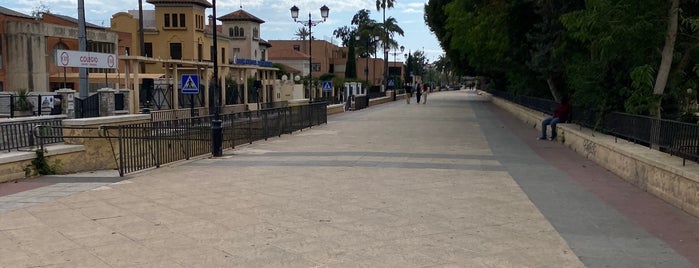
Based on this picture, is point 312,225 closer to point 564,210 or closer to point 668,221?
point 564,210

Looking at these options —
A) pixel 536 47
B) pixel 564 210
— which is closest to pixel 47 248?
pixel 564 210

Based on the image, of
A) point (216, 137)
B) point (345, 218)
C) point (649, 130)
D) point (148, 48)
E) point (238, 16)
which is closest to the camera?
point (345, 218)

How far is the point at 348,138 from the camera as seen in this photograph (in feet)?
61.7

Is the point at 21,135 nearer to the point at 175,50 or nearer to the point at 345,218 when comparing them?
the point at 345,218

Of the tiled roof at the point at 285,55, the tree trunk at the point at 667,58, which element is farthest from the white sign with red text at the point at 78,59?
the tiled roof at the point at 285,55

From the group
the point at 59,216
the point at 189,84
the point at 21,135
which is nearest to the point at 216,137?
the point at 21,135

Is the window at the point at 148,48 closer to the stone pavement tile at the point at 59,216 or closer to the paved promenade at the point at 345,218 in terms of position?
the paved promenade at the point at 345,218

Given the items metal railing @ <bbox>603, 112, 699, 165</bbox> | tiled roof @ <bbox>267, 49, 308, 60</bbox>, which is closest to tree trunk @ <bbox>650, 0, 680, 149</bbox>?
metal railing @ <bbox>603, 112, 699, 165</bbox>

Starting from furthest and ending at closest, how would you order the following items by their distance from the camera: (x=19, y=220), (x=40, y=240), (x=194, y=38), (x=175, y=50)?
(x=175, y=50) → (x=194, y=38) → (x=19, y=220) → (x=40, y=240)

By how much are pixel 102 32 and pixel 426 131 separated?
126ft

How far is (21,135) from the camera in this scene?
12.3 m

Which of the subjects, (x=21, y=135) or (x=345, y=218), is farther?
(x=21, y=135)

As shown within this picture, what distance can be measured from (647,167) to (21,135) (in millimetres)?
12553

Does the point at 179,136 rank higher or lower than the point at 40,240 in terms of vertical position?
higher
